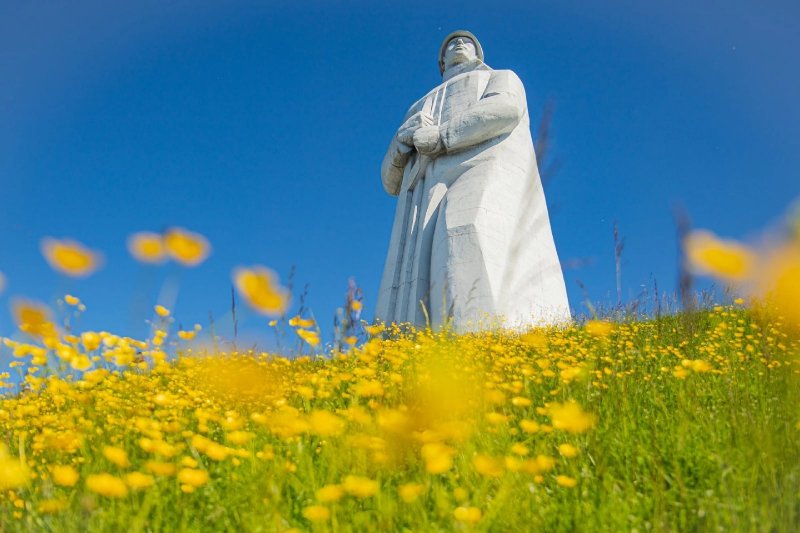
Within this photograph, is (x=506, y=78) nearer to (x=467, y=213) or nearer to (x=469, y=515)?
(x=467, y=213)

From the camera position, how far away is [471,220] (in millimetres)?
7301

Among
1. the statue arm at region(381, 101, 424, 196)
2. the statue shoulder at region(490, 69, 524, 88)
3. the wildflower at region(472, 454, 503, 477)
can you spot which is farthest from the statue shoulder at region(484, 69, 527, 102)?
the wildflower at region(472, 454, 503, 477)

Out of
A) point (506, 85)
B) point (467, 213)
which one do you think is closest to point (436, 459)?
point (467, 213)

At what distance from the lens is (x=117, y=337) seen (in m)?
2.88

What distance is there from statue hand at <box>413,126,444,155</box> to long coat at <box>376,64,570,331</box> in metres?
0.13

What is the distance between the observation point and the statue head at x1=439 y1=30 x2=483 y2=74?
10.0 m

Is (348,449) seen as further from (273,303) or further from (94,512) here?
(94,512)

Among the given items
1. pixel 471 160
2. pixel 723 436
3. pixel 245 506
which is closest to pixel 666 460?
pixel 723 436

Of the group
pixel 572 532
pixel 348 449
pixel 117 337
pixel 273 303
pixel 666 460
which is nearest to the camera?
pixel 572 532

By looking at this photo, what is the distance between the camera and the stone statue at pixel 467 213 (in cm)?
710

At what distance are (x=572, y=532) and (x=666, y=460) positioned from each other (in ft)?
2.33

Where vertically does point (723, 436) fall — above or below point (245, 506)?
above

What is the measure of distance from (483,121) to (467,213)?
4.92 ft

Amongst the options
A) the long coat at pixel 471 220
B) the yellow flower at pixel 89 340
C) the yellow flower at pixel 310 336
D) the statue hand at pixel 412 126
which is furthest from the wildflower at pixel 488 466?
the statue hand at pixel 412 126
